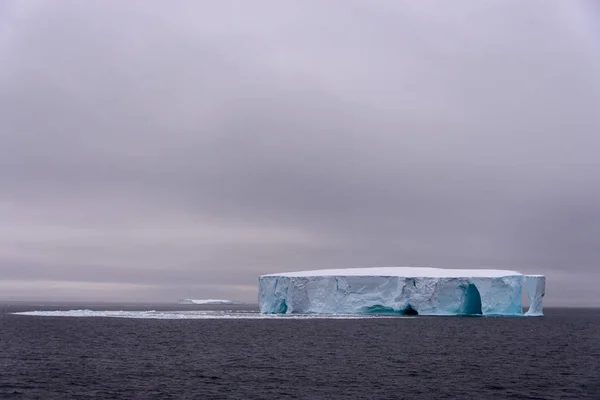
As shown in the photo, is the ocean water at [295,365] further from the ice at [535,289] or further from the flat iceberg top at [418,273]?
the ice at [535,289]

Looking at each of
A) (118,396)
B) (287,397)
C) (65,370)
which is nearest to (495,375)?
(287,397)

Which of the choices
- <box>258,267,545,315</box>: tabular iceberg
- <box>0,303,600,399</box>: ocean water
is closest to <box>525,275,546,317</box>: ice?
<box>258,267,545,315</box>: tabular iceberg

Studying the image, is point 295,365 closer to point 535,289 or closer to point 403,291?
point 403,291

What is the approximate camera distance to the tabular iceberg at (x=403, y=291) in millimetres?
45938

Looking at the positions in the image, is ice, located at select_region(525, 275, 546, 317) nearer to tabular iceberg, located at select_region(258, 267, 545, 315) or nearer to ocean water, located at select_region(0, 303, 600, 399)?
tabular iceberg, located at select_region(258, 267, 545, 315)

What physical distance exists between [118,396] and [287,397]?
4021 millimetres

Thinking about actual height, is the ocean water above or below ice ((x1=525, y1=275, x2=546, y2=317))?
below

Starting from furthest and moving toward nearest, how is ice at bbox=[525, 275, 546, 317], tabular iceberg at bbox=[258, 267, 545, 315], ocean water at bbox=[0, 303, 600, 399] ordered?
ice at bbox=[525, 275, 546, 317]
tabular iceberg at bbox=[258, 267, 545, 315]
ocean water at bbox=[0, 303, 600, 399]

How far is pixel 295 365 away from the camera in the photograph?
23016mm

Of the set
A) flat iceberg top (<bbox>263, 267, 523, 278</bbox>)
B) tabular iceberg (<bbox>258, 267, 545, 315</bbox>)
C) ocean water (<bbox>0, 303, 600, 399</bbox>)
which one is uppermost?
flat iceberg top (<bbox>263, 267, 523, 278</bbox>)

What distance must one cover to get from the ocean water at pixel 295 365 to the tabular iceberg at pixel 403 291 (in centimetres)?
798

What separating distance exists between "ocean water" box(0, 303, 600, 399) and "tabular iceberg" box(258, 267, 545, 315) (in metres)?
7.98

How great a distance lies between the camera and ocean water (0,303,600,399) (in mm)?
17734

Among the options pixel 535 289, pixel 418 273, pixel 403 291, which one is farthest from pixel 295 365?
pixel 535 289
